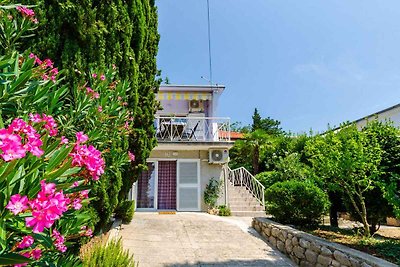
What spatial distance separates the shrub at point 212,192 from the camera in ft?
58.0

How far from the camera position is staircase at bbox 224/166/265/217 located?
1792 centimetres

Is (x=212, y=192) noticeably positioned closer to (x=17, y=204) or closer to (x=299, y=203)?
(x=299, y=203)

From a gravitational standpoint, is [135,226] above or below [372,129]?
below

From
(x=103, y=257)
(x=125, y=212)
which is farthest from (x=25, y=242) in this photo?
(x=125, y=212)

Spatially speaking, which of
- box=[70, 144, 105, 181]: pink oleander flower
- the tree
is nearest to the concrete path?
the tree

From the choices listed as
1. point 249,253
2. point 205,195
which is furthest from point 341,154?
point 205,195

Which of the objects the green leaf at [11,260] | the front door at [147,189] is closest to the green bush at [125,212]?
the front door at [147,189]

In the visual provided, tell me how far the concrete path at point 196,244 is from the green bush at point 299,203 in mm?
1481

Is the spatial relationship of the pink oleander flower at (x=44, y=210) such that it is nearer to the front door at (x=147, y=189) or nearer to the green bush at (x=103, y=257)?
the green bush at (x=103, y=257)

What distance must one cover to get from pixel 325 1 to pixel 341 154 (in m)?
7.24

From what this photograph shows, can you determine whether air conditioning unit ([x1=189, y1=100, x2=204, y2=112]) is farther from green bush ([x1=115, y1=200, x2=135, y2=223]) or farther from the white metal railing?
green bush ([x1=115, y1=200, x2=135, y2=223])

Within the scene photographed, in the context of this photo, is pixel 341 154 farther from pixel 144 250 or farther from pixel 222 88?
pixel 222 88

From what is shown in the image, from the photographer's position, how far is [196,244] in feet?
31.8

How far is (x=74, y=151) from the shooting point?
2.40m
